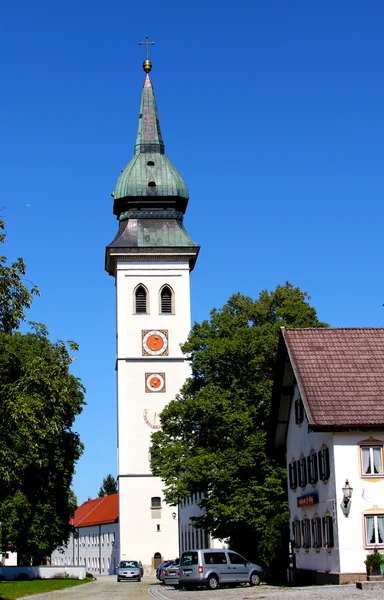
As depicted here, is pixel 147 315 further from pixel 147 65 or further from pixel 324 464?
pixel 324 464

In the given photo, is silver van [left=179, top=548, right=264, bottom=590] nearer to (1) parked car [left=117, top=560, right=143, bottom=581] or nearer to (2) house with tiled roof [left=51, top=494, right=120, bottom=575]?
(1) parked car [left=117, top=560, right=143, bottom=581]

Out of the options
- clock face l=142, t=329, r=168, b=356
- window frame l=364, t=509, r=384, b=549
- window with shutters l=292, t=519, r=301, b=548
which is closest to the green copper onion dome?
clock face l=142, t=329, r=168, b=356

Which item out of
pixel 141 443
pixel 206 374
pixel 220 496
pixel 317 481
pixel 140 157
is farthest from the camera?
pixel 140 157

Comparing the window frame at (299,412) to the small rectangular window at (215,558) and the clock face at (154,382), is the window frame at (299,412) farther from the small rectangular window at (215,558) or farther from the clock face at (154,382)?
the clock face at (154,382)

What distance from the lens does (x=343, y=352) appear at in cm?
3334

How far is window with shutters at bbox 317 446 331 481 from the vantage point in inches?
1238

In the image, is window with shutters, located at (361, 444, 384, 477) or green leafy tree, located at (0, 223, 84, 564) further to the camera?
green leafy tree, located at (0, 223, 84, 564)

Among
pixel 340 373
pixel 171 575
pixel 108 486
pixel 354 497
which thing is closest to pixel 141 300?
pixel 171 575

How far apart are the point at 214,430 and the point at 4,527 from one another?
11.8 meters

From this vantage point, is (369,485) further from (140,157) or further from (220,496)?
(140,157)

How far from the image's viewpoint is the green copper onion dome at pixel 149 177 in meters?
75.6

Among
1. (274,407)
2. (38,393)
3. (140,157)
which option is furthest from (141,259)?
(38,393)

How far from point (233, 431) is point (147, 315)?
93.7 ft

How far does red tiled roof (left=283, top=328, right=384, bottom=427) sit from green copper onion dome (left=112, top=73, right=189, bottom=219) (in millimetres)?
42651
